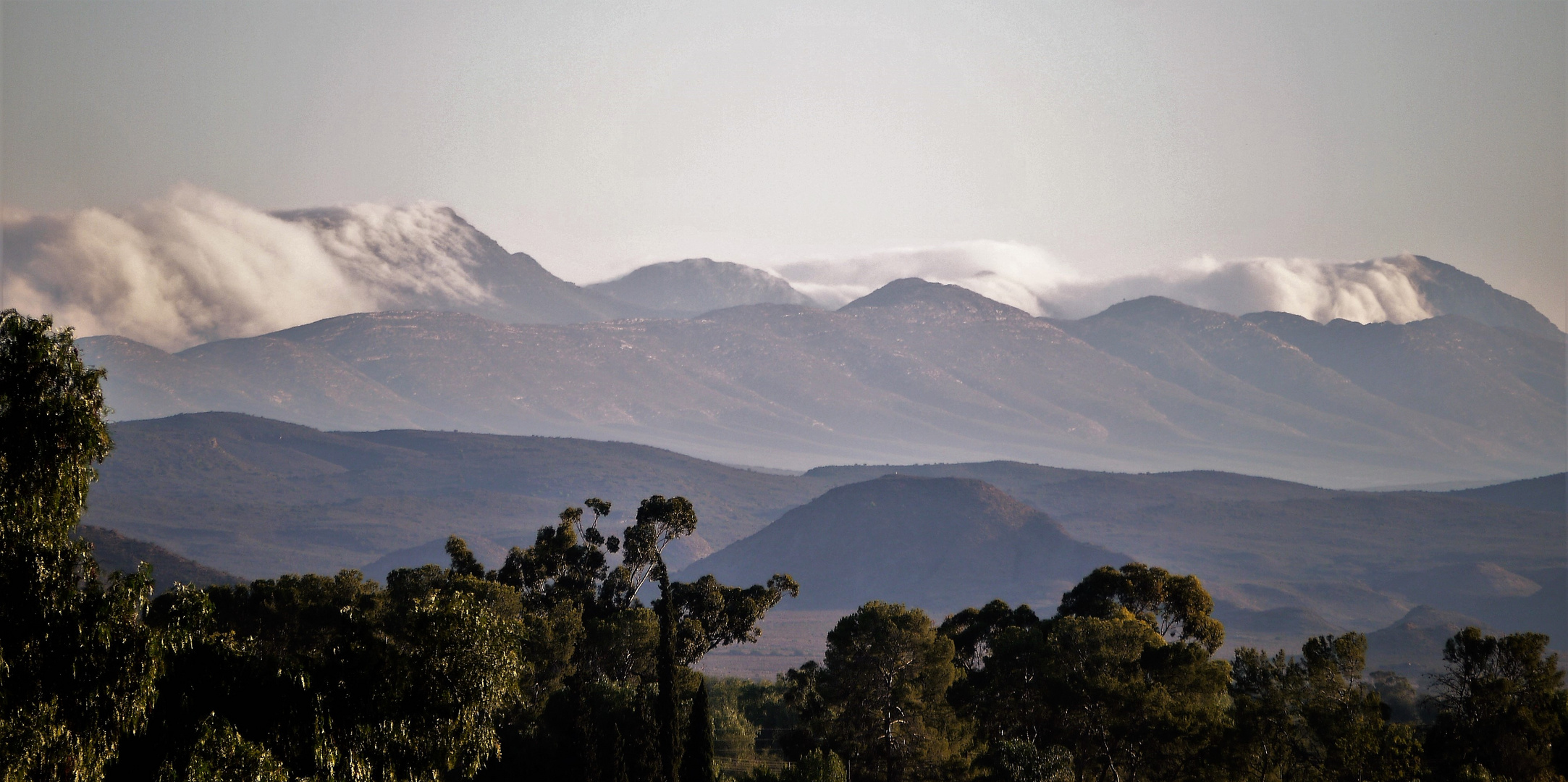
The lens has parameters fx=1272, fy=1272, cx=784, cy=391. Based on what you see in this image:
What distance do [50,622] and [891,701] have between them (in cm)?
3967

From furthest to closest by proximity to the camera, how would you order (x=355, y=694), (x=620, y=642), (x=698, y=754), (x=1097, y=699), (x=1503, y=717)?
(x=620, y=642) → (x=1097, y=699) → (x=698, y=754) → (x=1503, y=717) → (x=355, y=694)

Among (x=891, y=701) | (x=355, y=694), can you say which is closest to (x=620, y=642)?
(x=891, y=701)

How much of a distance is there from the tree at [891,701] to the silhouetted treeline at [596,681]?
0.12m

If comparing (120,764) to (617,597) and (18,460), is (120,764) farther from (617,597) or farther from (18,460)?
(617,597)

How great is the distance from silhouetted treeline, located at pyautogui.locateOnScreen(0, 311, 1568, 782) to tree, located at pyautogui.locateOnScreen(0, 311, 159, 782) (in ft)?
0.13

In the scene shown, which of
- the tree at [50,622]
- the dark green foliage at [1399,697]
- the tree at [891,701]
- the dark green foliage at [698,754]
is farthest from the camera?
the dark green foliage at [1399,697]

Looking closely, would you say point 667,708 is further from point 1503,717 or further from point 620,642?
point 1503,717

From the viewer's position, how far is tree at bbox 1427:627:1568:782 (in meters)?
45.6

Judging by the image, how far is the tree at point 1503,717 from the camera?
45.6 metres

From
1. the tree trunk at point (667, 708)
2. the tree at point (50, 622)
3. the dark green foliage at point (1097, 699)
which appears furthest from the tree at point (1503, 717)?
the tree at point (50, 622)

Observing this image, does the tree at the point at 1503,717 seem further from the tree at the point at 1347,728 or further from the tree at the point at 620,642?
the tree at the point at 620,642

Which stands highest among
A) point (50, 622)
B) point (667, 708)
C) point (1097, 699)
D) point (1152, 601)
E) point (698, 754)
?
point (50, 622)

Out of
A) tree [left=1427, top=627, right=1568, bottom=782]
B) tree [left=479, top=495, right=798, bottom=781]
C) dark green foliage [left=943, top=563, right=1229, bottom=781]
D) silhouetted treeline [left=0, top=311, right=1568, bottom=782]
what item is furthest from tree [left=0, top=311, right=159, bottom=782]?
tree [left=1427, top=627, right=1568, bottom=782]

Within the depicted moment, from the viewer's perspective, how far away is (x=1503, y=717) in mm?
46562
